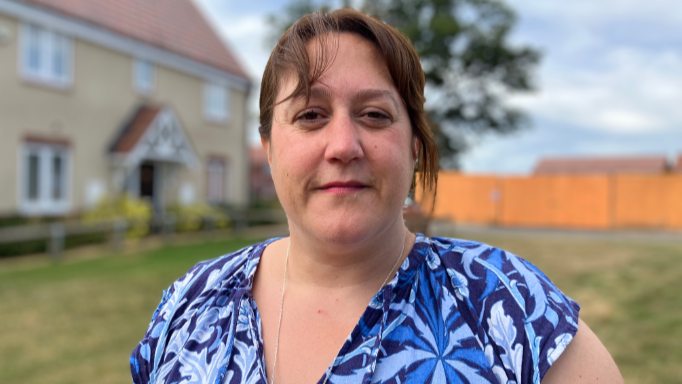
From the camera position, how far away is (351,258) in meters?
1.70

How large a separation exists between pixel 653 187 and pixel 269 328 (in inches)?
983

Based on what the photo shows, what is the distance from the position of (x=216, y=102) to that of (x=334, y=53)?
68.7 feet

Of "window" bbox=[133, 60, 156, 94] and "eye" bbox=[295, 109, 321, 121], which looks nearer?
"eye" bbox=[295, 109, 321, 121]

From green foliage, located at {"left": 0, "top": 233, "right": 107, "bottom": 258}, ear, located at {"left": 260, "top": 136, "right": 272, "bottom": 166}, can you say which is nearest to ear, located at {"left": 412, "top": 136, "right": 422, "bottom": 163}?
ear, located at {"left": 260, "top": 136, "right": 272, "bottom": 166}

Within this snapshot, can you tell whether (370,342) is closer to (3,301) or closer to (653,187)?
(3,301)

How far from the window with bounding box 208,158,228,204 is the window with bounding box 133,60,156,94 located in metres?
4.09

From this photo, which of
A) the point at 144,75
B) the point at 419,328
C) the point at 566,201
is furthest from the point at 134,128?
the point at 566,201

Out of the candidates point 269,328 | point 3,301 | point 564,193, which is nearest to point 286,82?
point 269,328

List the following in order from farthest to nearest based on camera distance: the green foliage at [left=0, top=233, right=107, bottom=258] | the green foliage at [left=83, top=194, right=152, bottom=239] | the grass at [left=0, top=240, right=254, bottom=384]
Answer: the green foliage at [left=83, top=194, right=152, bottom=239]
the green foliage at [left=0, top=233, right=107, bottom=258]
the grass at [left=0, top=240, right=254, bottom=384]

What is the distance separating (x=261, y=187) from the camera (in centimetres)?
5534

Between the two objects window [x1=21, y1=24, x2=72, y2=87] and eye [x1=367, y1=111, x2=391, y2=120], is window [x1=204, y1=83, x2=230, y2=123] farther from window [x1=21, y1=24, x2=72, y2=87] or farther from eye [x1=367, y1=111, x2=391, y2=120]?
eye [x1=367, y1=111, x2=391, y2=120]

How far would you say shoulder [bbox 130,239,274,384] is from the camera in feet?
5.87

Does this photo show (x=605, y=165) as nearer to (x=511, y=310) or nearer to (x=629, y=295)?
(x=629, y=295)

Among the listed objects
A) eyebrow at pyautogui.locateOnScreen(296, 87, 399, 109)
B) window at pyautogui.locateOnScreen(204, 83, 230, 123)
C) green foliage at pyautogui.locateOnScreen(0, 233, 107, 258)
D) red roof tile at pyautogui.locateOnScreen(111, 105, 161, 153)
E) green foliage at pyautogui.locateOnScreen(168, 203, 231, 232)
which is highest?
window at pyautogui.locateOnScreen(204, 83, 230, 123)
